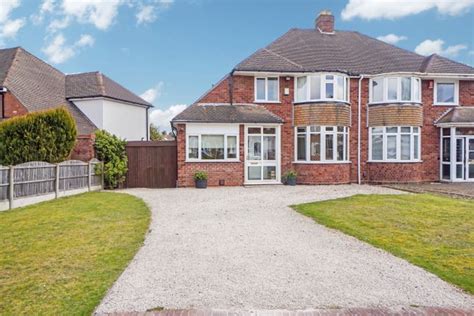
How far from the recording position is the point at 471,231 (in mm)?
7828

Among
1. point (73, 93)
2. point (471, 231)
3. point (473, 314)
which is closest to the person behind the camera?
point (473, 314)

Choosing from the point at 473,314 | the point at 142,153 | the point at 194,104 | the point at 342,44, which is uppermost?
the point at 342,44

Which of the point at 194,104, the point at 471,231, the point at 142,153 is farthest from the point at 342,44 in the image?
the point at 471,231

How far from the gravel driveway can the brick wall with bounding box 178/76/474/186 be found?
804cm

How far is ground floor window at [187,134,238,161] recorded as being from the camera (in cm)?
1706

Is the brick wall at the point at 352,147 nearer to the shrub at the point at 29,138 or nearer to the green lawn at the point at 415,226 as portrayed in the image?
the green lawn at the point at 415,226

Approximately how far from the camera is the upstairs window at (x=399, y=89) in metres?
18.2

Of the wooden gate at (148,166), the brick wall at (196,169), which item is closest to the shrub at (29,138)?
the wooden gate at (148,166)

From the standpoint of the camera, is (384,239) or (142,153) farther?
(142,153)

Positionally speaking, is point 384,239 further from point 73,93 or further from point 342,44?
point 73,93

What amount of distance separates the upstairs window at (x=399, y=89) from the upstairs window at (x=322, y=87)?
213cm

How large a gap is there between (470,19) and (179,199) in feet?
55.7

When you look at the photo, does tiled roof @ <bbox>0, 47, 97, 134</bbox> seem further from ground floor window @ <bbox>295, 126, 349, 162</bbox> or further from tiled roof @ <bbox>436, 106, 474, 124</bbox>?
tiled roof @ <bbox>436, 106, 474, 124</bbox>

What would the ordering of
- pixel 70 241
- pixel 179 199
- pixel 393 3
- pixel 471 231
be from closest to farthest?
pixel 70 241, pixel 471 231, pixel 179 199, pixel 393 3
